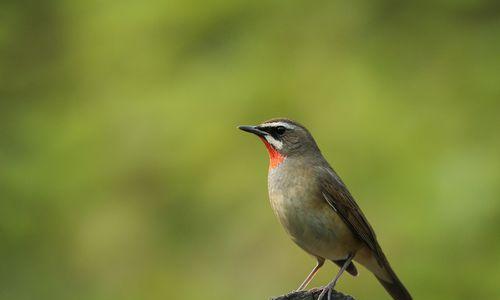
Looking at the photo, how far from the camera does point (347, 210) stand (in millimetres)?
8320

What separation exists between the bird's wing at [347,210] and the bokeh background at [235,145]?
2330mm

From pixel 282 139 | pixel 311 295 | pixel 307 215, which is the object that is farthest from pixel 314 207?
pixel 311 295

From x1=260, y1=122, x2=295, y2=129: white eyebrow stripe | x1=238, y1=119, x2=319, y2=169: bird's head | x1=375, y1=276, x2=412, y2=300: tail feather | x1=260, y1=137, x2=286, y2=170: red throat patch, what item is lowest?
x1=375, y1=276, x2=412, y2=300: tail feather

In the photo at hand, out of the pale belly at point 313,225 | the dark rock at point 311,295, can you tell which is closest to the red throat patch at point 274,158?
the pale belly at point 313,225

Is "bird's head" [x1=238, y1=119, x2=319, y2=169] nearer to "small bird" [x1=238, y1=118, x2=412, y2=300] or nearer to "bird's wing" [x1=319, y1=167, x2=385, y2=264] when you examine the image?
"small bird" [x1=238, y1=118, x2=412, y2=300]

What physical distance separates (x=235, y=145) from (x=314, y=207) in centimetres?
486

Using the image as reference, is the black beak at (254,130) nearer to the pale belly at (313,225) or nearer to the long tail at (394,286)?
the pale belly at (313,225)

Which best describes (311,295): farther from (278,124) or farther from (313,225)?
(278,124)

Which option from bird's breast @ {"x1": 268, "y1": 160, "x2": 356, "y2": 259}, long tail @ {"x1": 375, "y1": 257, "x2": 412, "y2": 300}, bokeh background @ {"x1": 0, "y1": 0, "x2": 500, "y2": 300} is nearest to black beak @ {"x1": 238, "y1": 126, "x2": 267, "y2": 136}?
bird's breast @ {"x1": 268, "y1": 160, "x2": 356, "y2": 259}

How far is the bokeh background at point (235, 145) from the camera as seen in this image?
1108cm

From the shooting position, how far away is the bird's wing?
8273 millimetres

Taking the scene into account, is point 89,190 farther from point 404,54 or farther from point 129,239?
point 404,54

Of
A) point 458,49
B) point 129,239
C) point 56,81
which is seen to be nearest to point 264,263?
point 129,239

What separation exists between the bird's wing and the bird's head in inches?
15.6
